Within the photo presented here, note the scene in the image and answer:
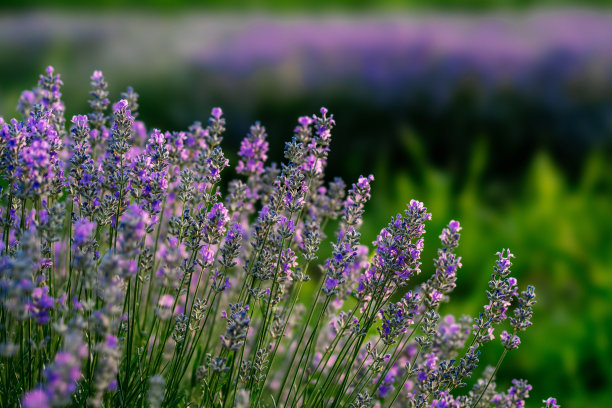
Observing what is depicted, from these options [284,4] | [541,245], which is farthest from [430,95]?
[284,4]

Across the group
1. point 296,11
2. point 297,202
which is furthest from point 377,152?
point 297,202

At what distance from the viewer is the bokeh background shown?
4.70 meters

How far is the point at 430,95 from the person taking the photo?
255 inches

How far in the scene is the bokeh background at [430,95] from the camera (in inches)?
185

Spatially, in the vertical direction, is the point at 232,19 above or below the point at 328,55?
above

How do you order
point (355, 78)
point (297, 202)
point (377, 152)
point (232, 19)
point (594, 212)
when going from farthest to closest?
1. point (232, 19)
2. point (355, 78)
3. point (377, 152)
4. point (594, 212)
5. point (297, 202)

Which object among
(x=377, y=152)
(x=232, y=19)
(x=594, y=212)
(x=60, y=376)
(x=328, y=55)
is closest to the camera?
(x=60, y=376)

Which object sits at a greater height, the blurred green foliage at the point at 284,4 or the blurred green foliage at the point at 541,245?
the blurred green foliage at the point at 284,4

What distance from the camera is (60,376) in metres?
1.01

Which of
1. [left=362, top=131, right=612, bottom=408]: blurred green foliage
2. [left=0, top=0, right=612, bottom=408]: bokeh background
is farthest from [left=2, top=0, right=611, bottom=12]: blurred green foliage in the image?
[left=362, top=131, right=612, bottom=408]: blurred green foliage

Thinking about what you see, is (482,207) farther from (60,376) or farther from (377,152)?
(60,376)

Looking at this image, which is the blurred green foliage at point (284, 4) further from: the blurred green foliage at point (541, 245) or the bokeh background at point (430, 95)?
the blurred green foliage at point (541, 245)

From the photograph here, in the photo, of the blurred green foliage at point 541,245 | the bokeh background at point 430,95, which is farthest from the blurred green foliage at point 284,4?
the blurred green foliage at point 541,245

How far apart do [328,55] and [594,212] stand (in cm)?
323
